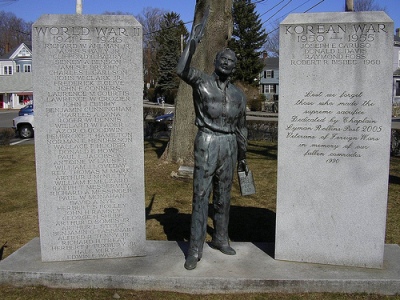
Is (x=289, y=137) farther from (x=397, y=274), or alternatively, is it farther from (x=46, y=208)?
(x=46, y=208)

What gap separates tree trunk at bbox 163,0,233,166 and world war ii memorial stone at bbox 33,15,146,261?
5816mm

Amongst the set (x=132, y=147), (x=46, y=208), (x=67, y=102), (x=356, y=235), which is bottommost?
(x=356, y=235)

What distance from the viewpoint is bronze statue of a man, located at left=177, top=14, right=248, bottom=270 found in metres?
4.44

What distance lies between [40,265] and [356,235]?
353 centimetres

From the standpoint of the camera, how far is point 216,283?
439 cm

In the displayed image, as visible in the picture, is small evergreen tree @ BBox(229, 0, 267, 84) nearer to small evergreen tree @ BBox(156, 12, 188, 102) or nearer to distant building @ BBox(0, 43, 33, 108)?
small evergreen tree @ BBox(156, 12, 188, 102)

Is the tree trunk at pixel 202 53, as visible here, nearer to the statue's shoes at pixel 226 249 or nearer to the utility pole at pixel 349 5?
the utility pole at pixel 349 5

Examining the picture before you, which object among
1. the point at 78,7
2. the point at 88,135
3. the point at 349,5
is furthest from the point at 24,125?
the point at 349,5

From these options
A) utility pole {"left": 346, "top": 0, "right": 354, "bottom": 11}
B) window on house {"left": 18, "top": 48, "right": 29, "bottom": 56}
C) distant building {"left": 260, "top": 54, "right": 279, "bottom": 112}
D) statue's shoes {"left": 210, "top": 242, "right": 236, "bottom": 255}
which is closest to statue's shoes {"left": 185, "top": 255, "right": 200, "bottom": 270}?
statue's shoes {"left": 210, "top": 242, "right": 236, "bottom": 255}

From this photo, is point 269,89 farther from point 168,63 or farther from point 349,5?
point 349,5

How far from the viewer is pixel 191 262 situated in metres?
4.63

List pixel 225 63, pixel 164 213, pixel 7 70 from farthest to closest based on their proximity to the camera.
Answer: pixel 7 70, pixel 164 213, pixel 225 63

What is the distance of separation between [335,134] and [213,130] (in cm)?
133

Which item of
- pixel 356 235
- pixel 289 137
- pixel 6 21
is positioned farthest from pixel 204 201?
pixel 6 21
